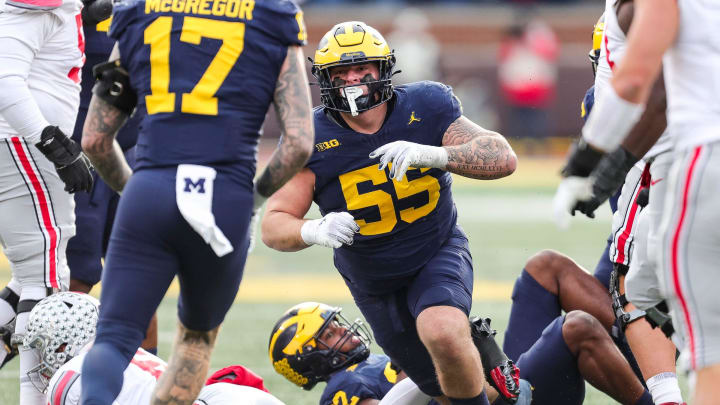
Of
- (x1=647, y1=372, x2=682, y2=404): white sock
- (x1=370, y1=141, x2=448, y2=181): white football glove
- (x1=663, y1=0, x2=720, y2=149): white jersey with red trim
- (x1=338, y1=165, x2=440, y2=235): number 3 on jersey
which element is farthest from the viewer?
(x1=338, y1=165, x2=440, y2=235): number 3 on jersey

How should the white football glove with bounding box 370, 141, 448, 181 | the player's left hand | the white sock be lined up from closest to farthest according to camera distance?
1. the player's left hand
2. the white football glove with bounding box 370, 141, 448, 181
3. the white sock

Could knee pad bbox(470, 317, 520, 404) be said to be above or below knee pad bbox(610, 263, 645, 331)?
below

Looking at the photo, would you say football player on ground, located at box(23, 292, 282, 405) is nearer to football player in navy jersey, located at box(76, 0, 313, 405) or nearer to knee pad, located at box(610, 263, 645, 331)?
football player in navy jersey, located at box(76, 0, 313, 405)

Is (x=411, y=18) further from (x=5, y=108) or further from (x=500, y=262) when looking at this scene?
(x=5, y=108)

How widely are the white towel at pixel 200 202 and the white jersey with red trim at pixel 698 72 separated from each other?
1.40 meters

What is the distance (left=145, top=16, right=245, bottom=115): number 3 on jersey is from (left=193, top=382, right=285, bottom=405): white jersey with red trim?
1.10 meters

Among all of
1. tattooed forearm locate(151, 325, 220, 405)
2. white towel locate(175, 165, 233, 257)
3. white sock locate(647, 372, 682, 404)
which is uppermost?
white towel locate(175, 165, 233, 257)

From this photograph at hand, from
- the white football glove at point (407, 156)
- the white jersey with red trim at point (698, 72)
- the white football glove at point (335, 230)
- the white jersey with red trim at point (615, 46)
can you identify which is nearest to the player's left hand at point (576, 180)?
the white jersey with red trim at point (698, 72)

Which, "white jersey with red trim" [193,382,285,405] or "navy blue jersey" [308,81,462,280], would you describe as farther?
"navy blue jersey" [308,81,462,280]

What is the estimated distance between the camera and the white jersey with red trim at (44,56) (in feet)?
15.7

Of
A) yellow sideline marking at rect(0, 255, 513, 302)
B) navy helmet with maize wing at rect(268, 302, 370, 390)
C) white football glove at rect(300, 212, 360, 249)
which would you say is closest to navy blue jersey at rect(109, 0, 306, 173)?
white football glove at rect(300, 212, 360, 249)

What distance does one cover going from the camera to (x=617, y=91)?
10.5 feet

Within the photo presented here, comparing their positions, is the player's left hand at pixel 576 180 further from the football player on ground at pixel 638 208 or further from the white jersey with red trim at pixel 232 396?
the white jersey with red trim at pixel 232 396

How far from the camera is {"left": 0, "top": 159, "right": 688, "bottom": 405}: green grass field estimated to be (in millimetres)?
6637
